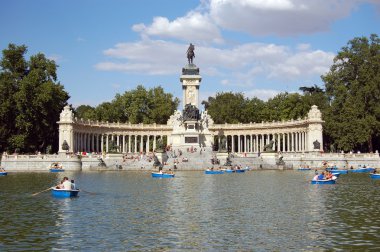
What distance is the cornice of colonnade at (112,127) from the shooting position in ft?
309

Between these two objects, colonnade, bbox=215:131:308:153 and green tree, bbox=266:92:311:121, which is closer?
colonnade, bbox=215:131:308:153

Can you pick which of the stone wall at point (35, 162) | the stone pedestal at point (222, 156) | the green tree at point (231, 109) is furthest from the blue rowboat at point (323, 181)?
the green tree at point (231, 109)

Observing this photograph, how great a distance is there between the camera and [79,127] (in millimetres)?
93750

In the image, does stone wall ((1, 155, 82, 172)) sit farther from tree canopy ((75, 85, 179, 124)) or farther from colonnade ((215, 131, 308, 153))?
tree canopy ((75, 85, 179, 124))

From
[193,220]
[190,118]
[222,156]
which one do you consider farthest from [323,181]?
[190,118]

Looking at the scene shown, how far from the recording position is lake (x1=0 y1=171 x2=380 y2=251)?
20469mm

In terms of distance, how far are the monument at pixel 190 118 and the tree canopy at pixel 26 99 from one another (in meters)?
21.6

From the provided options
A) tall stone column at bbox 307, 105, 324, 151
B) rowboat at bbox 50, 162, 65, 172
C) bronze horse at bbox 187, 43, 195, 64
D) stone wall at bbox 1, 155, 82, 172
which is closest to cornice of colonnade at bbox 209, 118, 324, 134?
tall stone column at bbox 307, 105, 324, 151

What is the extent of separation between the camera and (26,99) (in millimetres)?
82375

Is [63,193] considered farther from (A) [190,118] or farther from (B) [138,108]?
(B) [138,108]

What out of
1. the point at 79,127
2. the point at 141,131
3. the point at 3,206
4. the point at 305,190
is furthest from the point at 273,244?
the point at 141,131

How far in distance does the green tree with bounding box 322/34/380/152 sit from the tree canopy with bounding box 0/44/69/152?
47.2 metres

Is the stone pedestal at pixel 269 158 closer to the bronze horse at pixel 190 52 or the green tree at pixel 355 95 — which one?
the green tree at pixel 355 95

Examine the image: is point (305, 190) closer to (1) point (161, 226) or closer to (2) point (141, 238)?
(1) point (161, 226)
